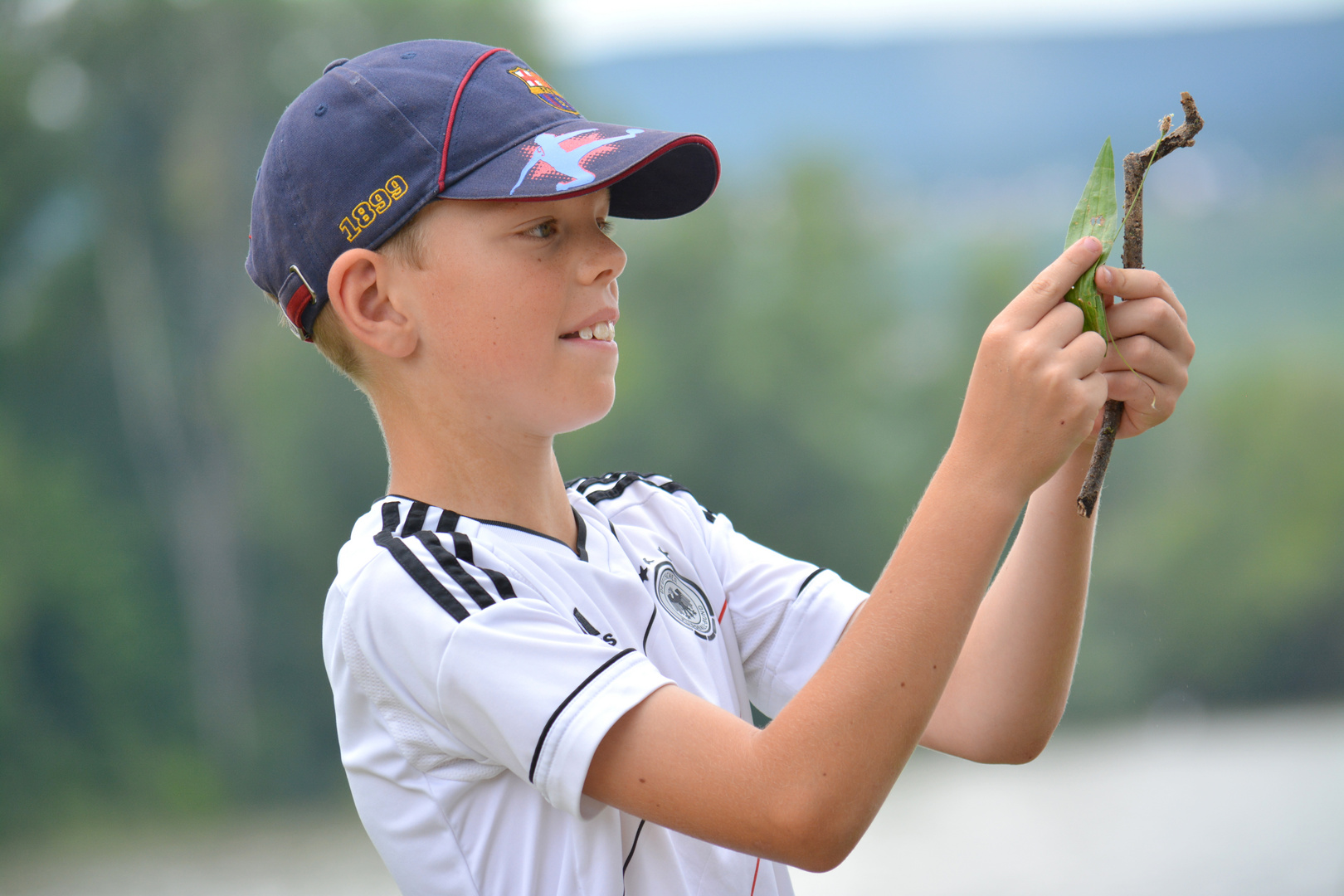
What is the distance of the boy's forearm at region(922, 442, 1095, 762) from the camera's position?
1111mm

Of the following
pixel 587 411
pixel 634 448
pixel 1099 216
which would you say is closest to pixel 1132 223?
pixel 1099 216

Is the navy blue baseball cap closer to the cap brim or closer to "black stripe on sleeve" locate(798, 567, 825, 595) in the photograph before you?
the cap brim

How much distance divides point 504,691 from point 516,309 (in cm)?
36

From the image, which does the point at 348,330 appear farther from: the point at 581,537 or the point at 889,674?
the point at 889,674

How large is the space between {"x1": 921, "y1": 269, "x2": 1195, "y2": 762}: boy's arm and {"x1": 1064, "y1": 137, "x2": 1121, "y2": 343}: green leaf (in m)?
0.11

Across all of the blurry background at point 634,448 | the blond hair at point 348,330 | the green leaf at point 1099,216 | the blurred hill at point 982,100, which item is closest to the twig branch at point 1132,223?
the green leaf at point 1099,216

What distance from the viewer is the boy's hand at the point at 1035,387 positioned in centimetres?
86

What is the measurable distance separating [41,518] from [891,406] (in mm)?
8181

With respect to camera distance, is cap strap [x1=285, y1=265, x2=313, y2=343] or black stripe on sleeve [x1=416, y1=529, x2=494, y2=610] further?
cap strap [x1=285, y1=265, x2=313, y2=343]

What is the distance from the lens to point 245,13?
34.7ft

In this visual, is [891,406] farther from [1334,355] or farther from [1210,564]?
[1334,355]

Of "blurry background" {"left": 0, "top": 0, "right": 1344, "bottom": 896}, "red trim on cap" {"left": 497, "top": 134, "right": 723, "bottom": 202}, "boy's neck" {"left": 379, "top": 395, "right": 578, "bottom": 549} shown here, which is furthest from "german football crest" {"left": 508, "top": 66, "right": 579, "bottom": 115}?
"blurry background" {"left": 0, "top": 0, "right": 1344, "bottom": 896}

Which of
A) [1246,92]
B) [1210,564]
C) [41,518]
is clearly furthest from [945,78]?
[41,518]

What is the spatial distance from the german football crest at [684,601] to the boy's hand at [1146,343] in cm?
48
